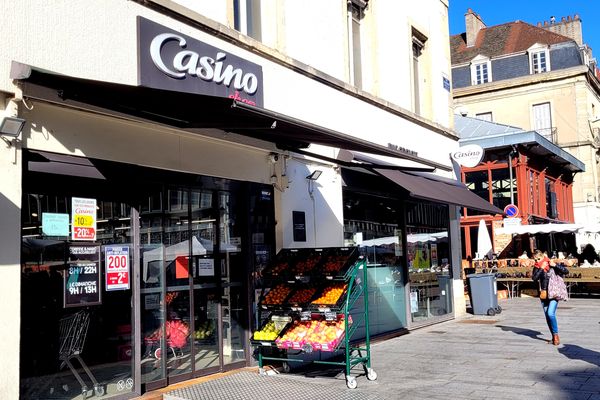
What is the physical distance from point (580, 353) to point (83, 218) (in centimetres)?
746

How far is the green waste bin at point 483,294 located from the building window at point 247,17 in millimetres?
8601

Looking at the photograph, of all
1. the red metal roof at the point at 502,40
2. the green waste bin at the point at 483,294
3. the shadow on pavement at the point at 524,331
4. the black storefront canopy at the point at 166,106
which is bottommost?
the shadow on pavement at the point at 524,331

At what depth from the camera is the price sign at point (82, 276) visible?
6.11 meters

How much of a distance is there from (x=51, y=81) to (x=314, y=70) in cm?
518

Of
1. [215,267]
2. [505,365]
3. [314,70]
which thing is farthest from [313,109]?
[505,365]

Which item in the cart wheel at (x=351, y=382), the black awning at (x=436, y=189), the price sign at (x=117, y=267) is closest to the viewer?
the price sign at (x=117, y=267)

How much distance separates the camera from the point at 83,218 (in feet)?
20.5

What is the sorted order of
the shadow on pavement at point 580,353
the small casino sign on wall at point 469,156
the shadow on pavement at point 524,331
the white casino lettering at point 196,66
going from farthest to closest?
the small casino sign on wall at point 469,156
the shadow on pavement at point 524,331
the shadow on pavement at point 580,353
the white casino lettering at point 196,66

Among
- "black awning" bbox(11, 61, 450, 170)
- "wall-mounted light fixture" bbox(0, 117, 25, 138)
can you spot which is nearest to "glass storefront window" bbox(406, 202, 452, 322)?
"black awning" bbox(11, 61, 450, 170)

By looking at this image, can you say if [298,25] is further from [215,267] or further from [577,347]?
[577,347]

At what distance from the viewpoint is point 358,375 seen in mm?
7918

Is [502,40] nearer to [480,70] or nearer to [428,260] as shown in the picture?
[480,70]

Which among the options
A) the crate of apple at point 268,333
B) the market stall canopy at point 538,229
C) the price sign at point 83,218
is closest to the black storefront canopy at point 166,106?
the price sign at point 83,218

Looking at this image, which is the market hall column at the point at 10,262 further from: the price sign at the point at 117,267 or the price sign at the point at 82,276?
the price sign at the point at 117,267
